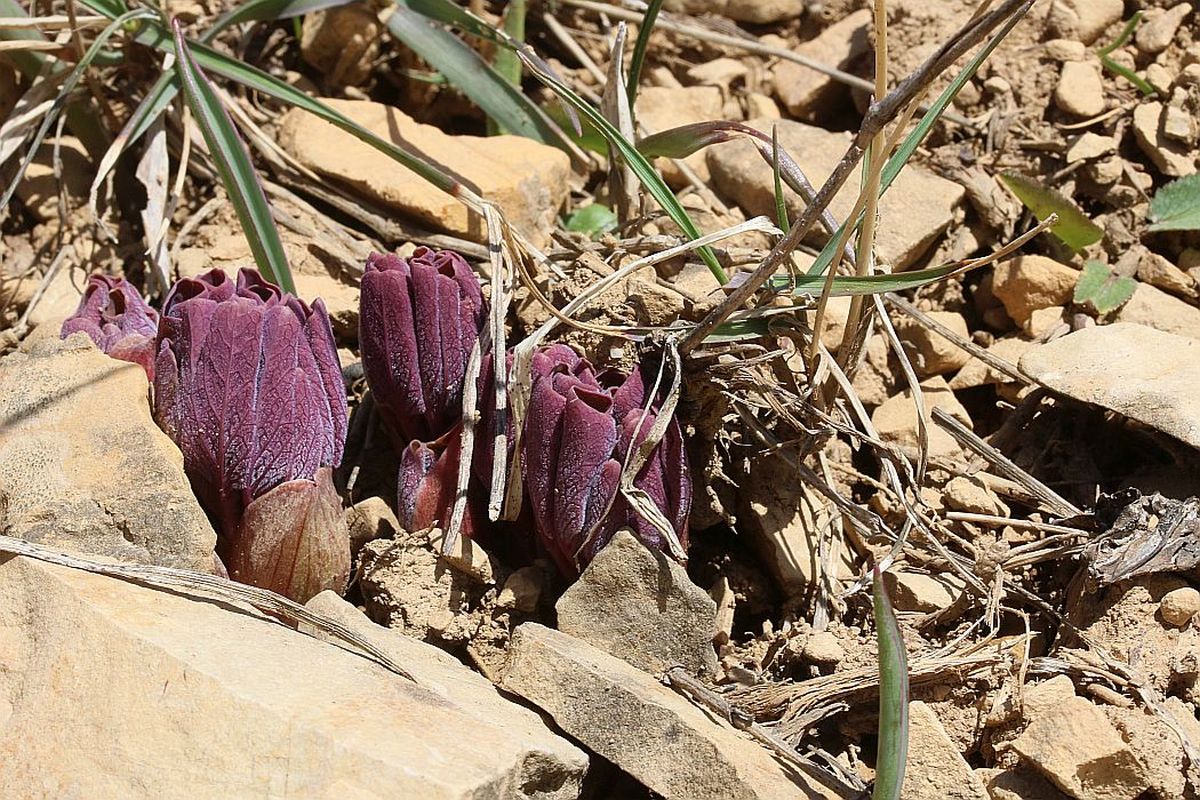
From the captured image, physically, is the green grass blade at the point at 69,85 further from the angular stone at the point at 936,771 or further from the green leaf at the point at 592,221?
the angular stone at the point at 936,771

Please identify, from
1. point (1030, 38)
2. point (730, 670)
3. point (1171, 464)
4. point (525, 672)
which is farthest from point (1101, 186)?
point (525, 672)

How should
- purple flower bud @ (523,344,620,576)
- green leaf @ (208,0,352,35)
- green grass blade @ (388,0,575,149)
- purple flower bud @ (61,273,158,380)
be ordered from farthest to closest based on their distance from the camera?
green grass blade @ (388,0,575,149), green leaf @ (208,0,352,35), purple flower bud @ (61,273,158,380), purple flower bud @ (523,344,620,576)

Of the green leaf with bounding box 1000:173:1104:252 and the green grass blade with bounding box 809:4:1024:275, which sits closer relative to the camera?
the green grass blade with bounding box 809:4:1024:275

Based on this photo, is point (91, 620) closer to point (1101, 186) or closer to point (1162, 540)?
point (1162, 540)

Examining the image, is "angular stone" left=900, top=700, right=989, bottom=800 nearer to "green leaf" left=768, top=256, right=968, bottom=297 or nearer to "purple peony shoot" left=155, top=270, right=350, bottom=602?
"green leaf" left=768, top=256, right=968, bottom=297

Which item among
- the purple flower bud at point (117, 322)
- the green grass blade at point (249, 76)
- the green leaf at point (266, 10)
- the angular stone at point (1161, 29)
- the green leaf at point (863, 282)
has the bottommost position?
the purple flower bud at point (117, 322)

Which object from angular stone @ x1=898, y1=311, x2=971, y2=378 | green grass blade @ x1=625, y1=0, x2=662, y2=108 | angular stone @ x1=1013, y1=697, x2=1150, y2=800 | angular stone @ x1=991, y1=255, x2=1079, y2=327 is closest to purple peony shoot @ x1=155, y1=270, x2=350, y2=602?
green grass blade @ x1=625, y1=0, x2=662, y2=108

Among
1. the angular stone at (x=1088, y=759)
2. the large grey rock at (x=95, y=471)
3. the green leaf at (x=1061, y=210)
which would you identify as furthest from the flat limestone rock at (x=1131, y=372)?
the large grey rock at (x=95, y=471)
